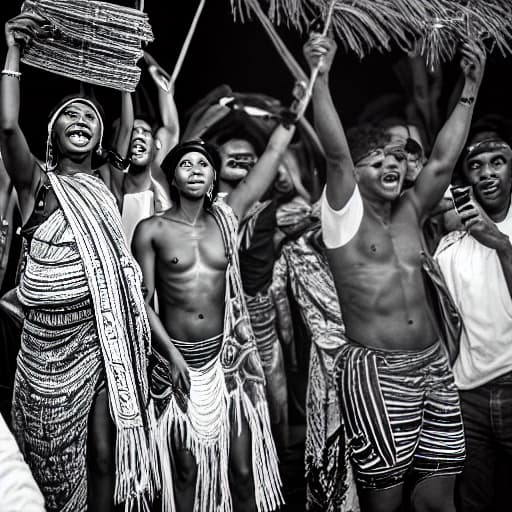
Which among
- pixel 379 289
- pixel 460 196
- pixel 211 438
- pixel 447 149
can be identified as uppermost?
pixel 447 149

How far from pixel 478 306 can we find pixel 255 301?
1.09 metres

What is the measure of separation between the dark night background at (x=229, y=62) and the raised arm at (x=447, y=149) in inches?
13.3

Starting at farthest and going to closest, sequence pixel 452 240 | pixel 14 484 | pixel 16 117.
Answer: pixel 452 240
pixel 16 117
pixel 14 484

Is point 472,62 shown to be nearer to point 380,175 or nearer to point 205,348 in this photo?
point 380,175

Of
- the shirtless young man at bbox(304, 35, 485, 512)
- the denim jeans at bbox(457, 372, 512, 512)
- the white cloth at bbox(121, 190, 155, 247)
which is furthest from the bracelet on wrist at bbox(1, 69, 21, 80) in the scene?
the denim jeans at bbox(457, 372, 512, 512)

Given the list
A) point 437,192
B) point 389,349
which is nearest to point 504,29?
point 437,192

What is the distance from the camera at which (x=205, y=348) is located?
9.04ft

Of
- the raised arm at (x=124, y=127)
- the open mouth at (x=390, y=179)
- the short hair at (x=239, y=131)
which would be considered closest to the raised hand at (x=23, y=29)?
the raised arm at (x=124, y=127)

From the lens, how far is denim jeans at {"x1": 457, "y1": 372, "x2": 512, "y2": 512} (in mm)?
3104

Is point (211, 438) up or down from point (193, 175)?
down

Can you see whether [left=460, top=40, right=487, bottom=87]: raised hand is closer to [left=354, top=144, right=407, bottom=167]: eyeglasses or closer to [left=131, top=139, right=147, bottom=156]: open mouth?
[left=354, top=144, right=407, bottom=167]: eyeglasses

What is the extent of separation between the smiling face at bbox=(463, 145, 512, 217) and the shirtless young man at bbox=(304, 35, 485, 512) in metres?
0.45

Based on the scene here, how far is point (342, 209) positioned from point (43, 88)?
1353 millimetres

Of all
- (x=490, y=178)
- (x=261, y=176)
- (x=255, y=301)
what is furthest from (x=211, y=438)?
(x=490, y=178)
